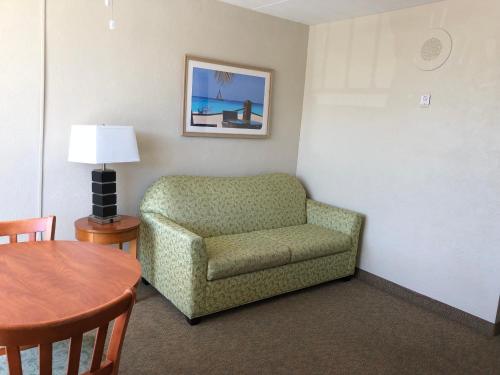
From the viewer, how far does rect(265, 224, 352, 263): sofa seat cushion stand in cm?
316

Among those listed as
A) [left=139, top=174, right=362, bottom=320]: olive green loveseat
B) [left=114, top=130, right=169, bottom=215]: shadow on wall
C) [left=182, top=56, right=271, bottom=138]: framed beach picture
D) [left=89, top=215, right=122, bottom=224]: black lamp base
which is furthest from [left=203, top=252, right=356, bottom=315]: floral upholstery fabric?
[left=182, top=56, right=271, bottom=138]: framed beach picture

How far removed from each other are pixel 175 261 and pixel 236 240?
0.61 metres

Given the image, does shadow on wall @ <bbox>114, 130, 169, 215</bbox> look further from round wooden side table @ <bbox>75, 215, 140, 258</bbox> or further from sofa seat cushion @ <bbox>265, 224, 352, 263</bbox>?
sofa seat cushion @ <bbox>265, 224, 352, 263</bbox>

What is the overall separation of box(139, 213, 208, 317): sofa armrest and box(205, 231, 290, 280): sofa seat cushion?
0.11 meters

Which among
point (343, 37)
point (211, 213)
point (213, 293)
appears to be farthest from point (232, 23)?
point (213, 293)

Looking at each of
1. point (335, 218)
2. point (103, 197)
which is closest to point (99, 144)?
point (103, 197)

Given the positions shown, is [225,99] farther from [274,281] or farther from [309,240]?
[274,281]

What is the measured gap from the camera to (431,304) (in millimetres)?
3148

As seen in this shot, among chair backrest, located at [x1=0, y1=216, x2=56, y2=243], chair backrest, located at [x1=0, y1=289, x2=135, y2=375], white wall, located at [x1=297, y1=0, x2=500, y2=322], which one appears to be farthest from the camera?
white wall, located at [x1=297, y1=0, x2=500, y2=322]

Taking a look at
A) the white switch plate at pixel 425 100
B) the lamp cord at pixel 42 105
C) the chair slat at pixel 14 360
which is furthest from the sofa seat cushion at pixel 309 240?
the chair slat at pixel 14 360

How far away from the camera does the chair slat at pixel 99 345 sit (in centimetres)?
116

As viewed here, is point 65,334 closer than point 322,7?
Yes

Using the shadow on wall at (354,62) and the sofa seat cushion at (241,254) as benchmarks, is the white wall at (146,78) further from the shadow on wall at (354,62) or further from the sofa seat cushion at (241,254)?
the sofa seat cushion at (241,254)

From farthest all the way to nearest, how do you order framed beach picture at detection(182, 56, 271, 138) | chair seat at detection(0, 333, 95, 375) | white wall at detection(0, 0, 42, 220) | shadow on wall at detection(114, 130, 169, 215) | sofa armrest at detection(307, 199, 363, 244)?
sofa armrest at detection(307, 199, 363, 244)
framed beach picture at detection(182, 56, 271, 138)
shadow on wall at detection(114, 130, 169, 215)
white wall at detection(0, 0, 42, 220)
chair seat at detection(0, 333, 95, 375)
